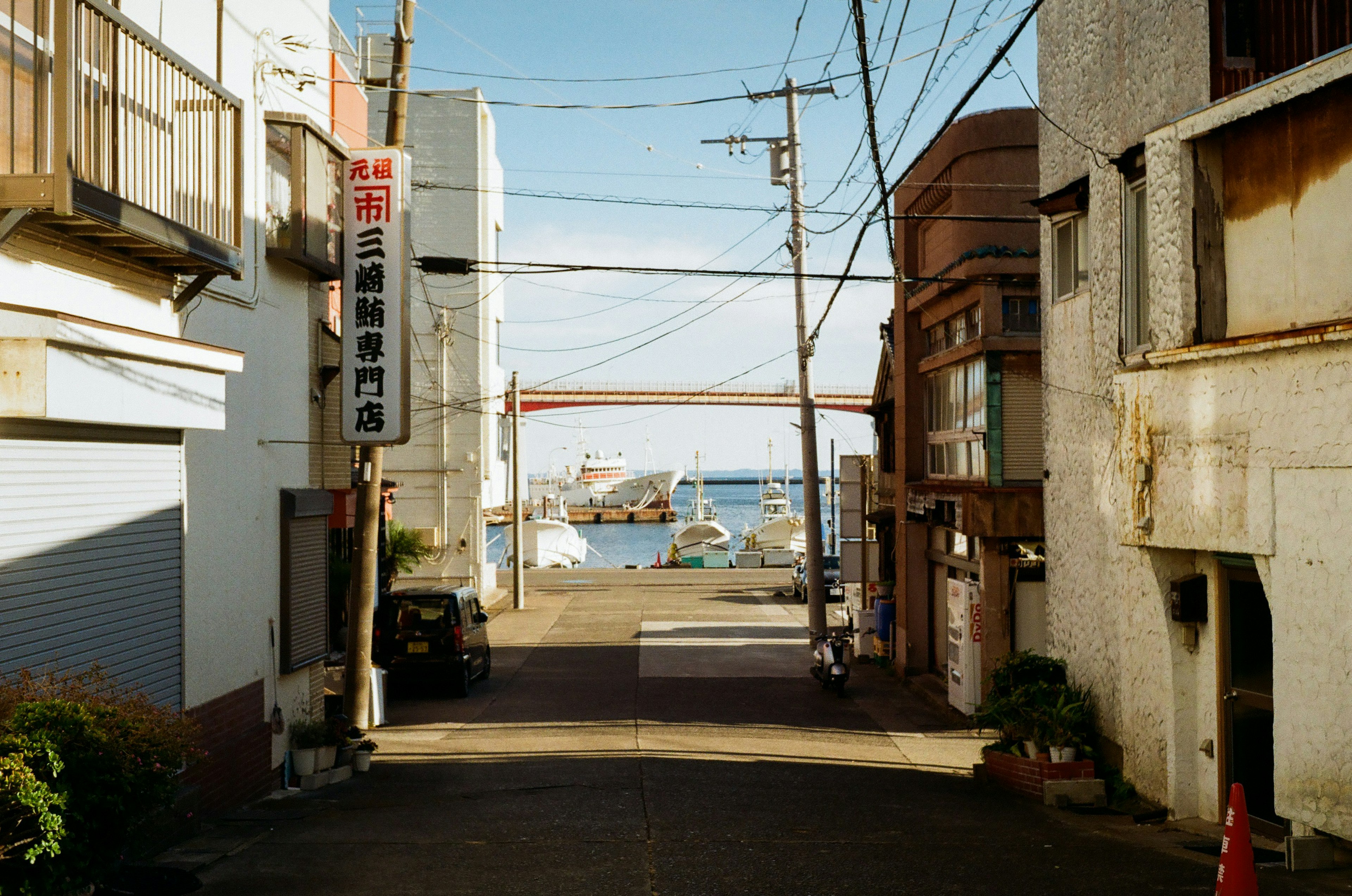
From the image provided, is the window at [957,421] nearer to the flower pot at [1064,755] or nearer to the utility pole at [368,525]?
the flower pot at [1064,755]

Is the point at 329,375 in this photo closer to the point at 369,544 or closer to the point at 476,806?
the point at 369,544

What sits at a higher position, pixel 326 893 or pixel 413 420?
pixel 413 420

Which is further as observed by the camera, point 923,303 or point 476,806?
point 923,303

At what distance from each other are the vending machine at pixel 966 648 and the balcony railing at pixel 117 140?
12.0m

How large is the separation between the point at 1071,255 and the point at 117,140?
10.2 m

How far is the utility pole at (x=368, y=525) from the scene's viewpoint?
15.8 meters

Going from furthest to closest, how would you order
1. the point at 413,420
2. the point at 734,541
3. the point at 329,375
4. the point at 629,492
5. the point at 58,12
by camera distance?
the point at 629,492 → the point at 734,541 → the point at 413,420 → the point at 329,375 → the point at 58,12

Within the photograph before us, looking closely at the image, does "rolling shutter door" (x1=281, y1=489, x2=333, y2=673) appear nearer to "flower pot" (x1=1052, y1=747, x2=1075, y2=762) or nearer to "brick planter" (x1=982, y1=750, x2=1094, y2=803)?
"brick planter" (x1=982, y1=750, x2=1094, y2=803)

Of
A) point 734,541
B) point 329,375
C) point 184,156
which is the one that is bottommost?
point 734,541

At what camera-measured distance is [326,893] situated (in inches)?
322

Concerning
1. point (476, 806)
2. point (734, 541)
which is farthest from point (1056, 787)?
point (734, 541)

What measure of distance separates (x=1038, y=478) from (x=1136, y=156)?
7.30 m

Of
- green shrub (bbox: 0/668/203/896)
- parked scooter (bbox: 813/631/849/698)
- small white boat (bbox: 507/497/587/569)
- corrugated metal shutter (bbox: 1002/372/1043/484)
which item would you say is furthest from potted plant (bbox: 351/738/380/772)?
small white boat (bbox: 507/497/587/569)

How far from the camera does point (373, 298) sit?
47.4ft
